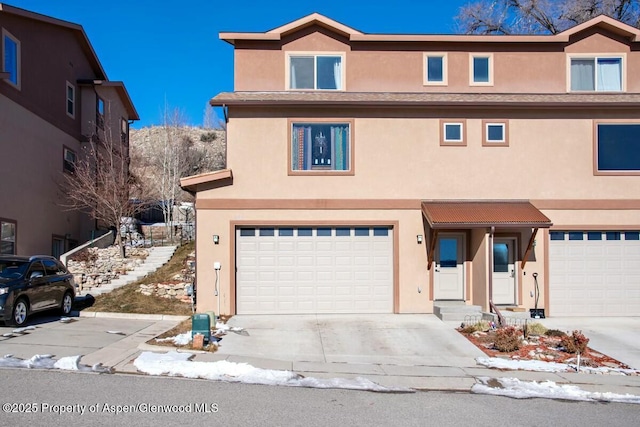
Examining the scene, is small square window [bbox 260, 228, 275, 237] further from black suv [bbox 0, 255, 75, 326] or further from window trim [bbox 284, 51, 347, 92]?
black suv [bbox 0, 255, 75, 326]

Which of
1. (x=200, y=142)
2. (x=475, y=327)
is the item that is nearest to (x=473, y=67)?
(x=475, y=327)

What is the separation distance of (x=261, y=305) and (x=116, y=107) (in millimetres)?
16026

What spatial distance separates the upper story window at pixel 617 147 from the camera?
1634 centimetres

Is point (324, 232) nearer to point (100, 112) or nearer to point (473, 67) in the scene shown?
point (473, 67)

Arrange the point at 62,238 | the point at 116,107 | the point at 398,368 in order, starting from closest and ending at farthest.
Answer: the point at 398,368, the point at 62,238, the point at 116,107

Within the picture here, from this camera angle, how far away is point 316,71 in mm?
17172

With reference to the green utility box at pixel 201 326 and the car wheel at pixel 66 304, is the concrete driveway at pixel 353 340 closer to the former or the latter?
the green utility box at pixel 201 326

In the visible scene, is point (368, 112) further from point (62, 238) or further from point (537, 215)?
point (62, 238)

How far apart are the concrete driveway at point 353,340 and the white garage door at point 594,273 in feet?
12.7

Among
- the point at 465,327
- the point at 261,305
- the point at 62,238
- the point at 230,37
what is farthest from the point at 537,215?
the point at 62,238

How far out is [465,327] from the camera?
44.9ft

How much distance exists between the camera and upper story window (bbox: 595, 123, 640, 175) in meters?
16.3

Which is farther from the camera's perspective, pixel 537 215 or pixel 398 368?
pixel 537 215

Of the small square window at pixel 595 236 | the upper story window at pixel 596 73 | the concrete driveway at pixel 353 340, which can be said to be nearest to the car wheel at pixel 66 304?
the concrete driveway at pixel 353 340
